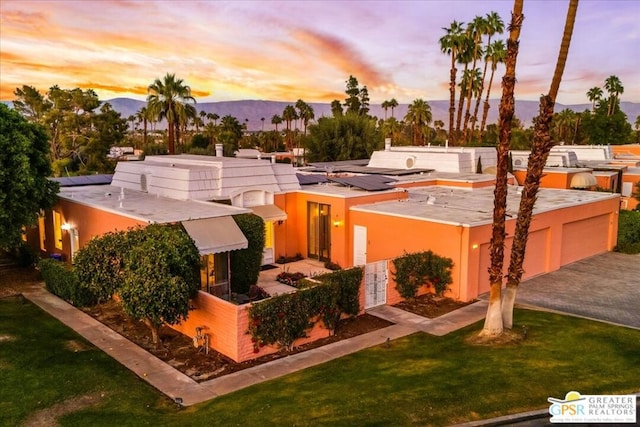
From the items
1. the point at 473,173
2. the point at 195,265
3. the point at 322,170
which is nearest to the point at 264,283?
the point at 195,265

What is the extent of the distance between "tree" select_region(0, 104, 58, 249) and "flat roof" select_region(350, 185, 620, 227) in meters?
14.2

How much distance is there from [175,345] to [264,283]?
6594 millimetres

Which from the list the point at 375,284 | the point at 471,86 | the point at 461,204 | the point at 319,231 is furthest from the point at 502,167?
the point at 471,86

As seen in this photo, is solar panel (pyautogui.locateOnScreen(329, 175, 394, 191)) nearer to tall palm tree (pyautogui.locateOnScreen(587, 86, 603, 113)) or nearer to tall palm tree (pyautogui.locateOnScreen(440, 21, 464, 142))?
tall palm tree (pyautogui.locateOnScreen(440, 21, 464, 142))

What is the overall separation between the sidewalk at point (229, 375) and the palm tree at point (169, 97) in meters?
32.2

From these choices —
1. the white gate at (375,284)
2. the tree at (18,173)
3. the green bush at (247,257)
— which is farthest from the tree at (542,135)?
the tree at (18,173)

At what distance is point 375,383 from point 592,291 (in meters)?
13.5

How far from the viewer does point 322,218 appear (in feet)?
86.4

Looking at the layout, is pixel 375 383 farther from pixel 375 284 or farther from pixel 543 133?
pixel 543 133

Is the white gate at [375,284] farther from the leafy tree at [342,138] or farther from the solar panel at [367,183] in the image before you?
the leafy tree at [342,138]

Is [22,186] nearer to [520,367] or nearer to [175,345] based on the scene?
[175,345]

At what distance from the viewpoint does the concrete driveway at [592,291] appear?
18656 millimetres

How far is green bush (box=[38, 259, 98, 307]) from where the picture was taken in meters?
19.2

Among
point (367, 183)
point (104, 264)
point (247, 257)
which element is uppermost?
point (367, 183)
